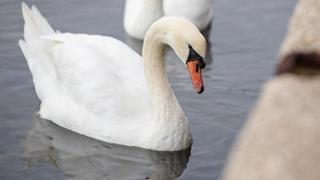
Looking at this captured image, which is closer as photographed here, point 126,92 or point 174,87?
point 126,92

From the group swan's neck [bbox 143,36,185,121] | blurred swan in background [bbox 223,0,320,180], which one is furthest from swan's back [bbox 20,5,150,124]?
blurred swan in background [bbox 223,0,320,180]

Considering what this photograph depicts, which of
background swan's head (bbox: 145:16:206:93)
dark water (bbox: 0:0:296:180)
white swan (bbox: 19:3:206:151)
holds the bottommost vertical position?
dark water (bbox: 0:0:296:180)

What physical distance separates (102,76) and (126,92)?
0.21 metres

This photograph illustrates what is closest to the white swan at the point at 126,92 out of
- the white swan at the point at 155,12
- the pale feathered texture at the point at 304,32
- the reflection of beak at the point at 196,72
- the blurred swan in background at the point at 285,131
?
the reflection of beak at the point at 196,72

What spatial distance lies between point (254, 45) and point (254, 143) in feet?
21.1

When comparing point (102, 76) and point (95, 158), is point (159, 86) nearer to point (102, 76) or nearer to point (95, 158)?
point (102, 76)

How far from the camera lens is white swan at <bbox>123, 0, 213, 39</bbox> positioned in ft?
26.0

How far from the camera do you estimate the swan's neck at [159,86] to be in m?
5.59

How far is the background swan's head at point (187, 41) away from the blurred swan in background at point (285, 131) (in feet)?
12.4

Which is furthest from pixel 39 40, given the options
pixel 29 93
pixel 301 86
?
pixel 301 86

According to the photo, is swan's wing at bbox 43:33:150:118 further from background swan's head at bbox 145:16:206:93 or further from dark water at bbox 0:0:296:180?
background swan's head at bbox 145:16:206:93

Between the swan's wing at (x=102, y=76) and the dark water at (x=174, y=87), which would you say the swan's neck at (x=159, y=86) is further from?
the dark water at (x=174, y=87)

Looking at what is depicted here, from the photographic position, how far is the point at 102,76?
5625 mm

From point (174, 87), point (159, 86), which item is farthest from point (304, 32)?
point (174, 87)
